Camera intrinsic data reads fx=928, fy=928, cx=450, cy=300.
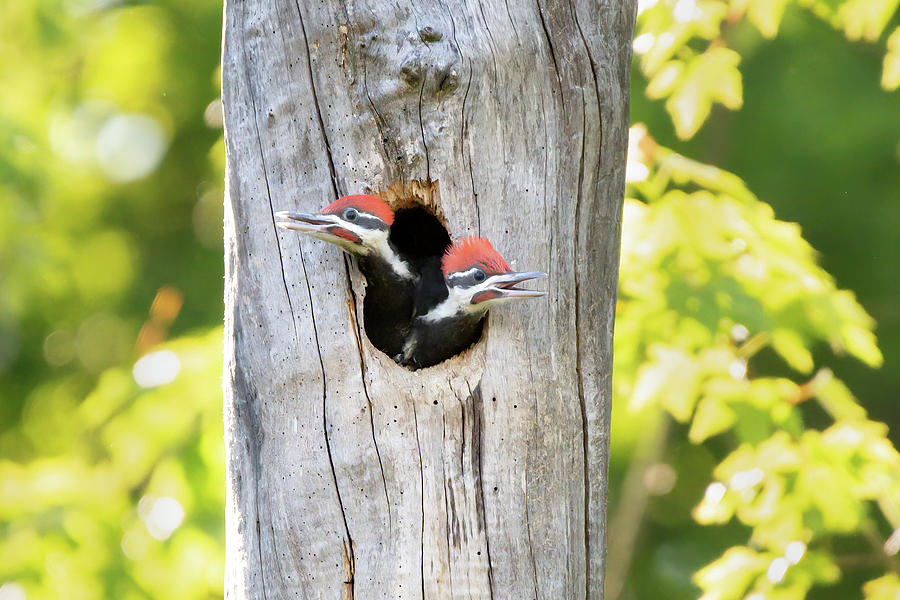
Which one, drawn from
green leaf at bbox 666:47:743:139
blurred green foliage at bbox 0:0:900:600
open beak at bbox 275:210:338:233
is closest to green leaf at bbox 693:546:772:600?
blurred green foliage at bbox 0:0:900:600

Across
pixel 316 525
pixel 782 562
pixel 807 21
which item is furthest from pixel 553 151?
pixel 807 21

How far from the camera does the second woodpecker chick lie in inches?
82.6

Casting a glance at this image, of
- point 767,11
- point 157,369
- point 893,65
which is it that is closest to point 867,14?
point 893,65

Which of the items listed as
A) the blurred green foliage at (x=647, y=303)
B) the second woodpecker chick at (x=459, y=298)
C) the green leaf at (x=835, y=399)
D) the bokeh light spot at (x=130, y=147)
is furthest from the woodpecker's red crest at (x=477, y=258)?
the bokeh light spot at (x=130, y=147)

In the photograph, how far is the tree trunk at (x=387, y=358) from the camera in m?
2.08

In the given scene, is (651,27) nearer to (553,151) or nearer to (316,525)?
(553,151)

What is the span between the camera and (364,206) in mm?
2121

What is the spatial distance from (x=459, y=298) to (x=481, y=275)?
0.33 ft

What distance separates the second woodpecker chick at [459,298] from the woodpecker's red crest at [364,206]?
0.17 metres

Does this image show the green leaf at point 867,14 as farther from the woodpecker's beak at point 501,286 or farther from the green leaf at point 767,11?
the woodpecker's beak at point 501,286

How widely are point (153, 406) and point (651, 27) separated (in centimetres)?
248

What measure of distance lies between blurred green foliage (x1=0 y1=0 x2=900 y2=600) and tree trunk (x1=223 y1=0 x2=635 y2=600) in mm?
1328

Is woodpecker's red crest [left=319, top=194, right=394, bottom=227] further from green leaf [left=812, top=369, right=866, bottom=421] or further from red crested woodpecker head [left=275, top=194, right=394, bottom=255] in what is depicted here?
green leaf [left=812, top=369, right=866, bottom=421]

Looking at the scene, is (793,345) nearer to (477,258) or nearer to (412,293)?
(412,293)
